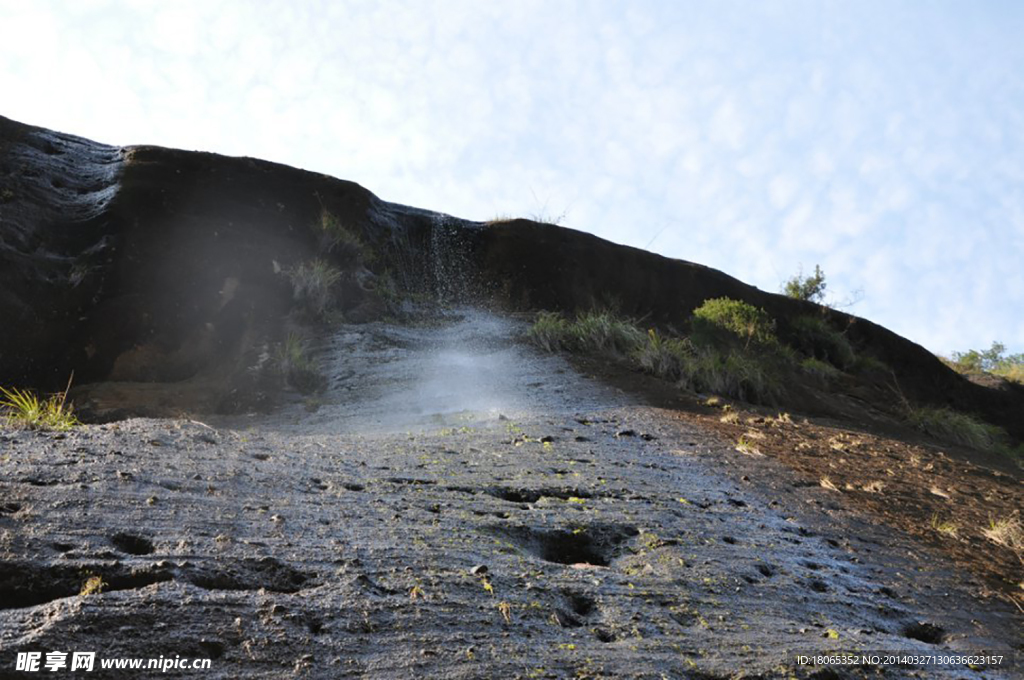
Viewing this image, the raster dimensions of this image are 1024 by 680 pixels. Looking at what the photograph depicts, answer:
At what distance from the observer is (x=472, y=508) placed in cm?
476

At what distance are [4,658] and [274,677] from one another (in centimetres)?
78

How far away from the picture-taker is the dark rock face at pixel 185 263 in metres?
9.94

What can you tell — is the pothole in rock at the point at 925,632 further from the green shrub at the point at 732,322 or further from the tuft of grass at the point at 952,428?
the green shrub at the point at 732,322

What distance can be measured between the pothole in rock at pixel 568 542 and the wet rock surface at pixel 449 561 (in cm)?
2

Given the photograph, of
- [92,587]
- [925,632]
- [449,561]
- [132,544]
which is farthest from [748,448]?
[92,587]

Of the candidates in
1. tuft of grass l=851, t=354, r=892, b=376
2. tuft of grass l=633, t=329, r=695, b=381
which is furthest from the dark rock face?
tuft of grass l=851, t=354, r=892, b=376

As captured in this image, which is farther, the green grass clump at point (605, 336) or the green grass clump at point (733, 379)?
the green grass clump at point (605, 336)

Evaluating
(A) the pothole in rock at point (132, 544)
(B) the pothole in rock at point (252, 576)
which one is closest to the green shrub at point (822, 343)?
(B) the pothole in rock at point (252, 576)

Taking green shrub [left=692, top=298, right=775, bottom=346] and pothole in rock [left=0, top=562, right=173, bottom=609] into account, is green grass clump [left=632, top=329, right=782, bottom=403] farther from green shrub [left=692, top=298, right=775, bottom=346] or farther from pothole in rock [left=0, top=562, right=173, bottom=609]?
pothole in rock [left=0, top=562, right=173, bottom=609]

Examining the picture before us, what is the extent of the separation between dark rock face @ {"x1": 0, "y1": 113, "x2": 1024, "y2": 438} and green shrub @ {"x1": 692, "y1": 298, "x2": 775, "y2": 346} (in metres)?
1.96

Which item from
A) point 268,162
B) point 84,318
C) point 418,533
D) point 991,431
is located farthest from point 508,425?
point 991,431

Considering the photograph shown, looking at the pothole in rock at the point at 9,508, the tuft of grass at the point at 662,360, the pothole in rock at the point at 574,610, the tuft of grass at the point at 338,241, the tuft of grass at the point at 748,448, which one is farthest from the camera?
the tuft of grass at the point at 338,241

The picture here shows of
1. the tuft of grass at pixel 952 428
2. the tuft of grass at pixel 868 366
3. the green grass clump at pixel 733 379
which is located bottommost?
the tuft of grass at pixel 952 428

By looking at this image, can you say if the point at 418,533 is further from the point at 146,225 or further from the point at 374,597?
the point at 146,225
